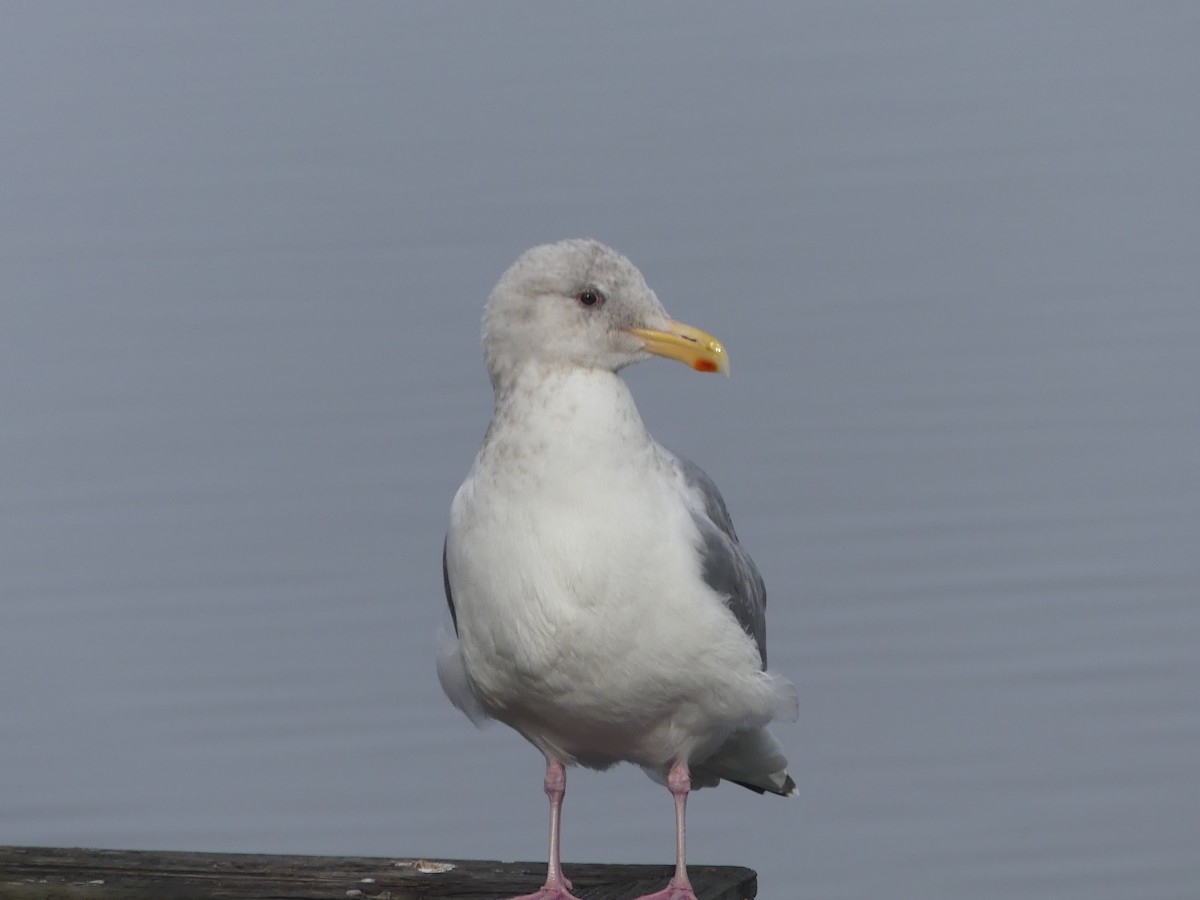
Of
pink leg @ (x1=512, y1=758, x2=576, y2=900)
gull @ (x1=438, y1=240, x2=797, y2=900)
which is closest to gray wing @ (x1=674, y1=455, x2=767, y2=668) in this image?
gull @ (x1=438, y1=240, x2=797, y2=900)

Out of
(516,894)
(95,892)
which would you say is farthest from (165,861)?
(516,894)

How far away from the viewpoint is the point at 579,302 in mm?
4230

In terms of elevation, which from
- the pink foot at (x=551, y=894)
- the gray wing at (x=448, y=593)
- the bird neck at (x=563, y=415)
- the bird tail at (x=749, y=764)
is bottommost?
the pink foot at (x=551, y=894)

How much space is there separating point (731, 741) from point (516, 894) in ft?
1.67

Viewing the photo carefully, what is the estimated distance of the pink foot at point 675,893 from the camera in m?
4.44

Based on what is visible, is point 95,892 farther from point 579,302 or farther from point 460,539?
point 579,302

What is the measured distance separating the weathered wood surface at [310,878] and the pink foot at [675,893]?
0.26 ft

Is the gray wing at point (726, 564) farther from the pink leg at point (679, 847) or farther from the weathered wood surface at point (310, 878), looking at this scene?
the weathered wood surface at point (310, 878)

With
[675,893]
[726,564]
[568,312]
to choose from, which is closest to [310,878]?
[675,893]

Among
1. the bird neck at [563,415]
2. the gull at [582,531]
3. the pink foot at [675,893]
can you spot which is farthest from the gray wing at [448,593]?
the pink foot at [675,893]

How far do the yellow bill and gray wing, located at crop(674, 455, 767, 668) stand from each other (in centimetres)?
29

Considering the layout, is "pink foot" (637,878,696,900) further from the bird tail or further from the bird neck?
the bird neck

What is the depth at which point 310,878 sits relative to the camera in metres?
4.66

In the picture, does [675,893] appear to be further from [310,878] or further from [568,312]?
[568,312]
